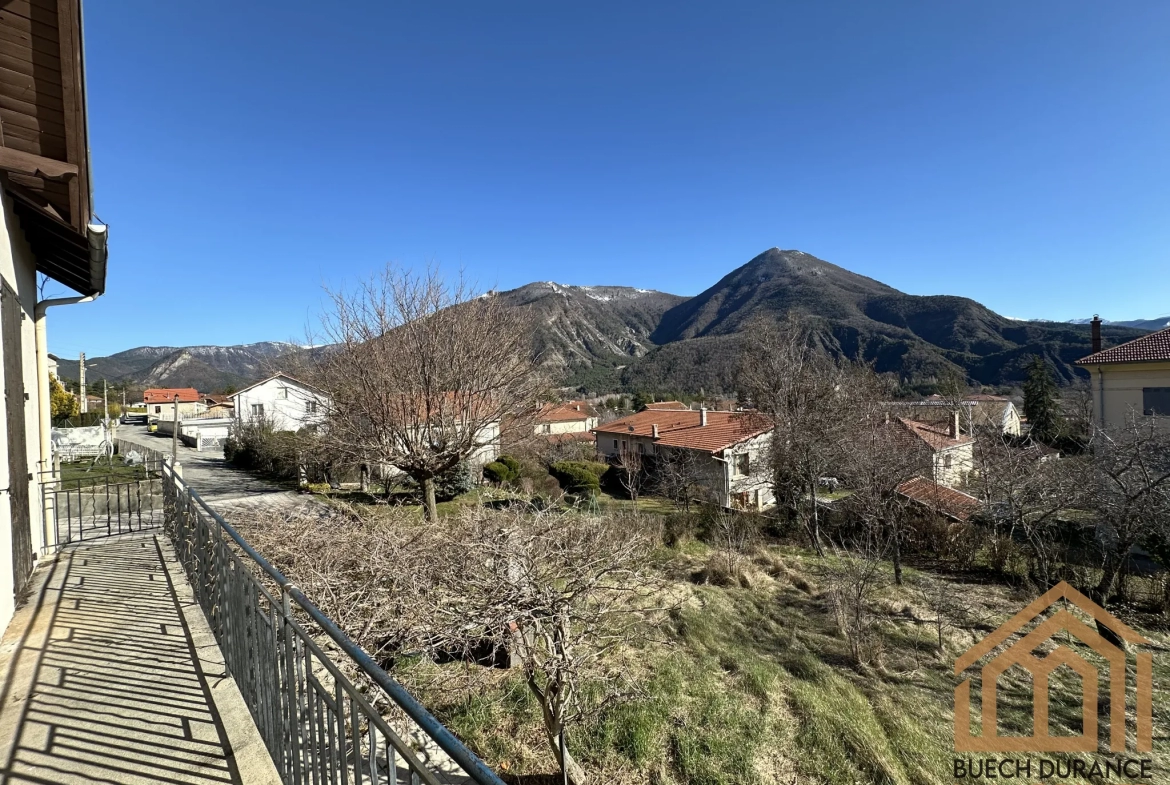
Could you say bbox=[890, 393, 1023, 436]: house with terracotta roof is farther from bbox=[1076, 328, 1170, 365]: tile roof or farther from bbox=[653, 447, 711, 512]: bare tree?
bbox=[653, 447, 711, 512]: bare tree

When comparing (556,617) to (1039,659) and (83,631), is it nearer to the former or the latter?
(83,631)

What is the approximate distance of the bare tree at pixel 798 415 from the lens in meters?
14.3

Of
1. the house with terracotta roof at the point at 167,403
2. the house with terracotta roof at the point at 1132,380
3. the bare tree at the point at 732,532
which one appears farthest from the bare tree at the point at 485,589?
the house with terracotta roof at the point at 167,403

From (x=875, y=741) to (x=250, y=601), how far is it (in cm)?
635

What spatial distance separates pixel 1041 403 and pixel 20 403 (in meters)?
47.5

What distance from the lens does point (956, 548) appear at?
12117 millimetres

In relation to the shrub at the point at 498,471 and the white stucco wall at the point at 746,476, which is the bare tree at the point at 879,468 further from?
the shrub at the point at 498,471

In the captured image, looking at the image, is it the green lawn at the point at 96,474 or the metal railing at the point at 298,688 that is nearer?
the metal railing at the point at 298,688

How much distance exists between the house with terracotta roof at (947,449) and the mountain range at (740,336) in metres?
7.65

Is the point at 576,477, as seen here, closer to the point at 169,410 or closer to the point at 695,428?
the point at 695,428

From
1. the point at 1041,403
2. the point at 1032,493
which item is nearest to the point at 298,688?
the point at 1032,493

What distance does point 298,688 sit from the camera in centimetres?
208

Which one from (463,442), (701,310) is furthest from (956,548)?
(701,310)

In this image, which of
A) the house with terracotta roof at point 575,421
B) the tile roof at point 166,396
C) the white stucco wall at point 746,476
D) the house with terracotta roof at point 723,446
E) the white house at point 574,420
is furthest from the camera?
the tile roof at point 166,396
